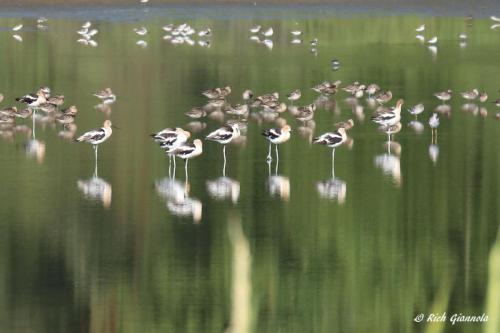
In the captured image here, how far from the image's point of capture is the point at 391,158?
23328mm

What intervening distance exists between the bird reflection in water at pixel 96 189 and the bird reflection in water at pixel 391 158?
457 centimetres

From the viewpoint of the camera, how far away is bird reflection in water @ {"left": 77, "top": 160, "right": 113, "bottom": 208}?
19656 millimetres

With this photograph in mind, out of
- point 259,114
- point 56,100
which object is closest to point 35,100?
point 56,100

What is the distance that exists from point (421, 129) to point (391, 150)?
3525mm

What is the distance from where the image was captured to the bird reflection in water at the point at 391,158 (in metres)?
21.6

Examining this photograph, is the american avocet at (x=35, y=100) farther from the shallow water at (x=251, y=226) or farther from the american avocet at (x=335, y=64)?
the american avocet at (x=335, y=64)

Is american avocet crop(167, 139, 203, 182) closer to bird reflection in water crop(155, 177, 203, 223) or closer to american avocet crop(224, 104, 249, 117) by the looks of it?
bird reflection in water crop(155, 177, 203, 223)

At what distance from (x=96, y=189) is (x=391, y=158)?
577 centimetres

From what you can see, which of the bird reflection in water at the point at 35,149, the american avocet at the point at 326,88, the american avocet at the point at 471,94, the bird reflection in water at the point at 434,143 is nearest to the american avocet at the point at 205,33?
the american avocet at the point at 326,88

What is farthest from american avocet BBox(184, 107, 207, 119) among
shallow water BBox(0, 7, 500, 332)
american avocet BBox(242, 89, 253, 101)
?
american avocet BBox(242, 89, 253, 101)

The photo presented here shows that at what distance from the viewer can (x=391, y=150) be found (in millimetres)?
24344

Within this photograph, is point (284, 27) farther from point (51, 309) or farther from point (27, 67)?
point (51, 309)

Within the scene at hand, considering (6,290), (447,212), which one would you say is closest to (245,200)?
(447,212)

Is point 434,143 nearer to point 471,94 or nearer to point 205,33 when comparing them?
point 471,94
